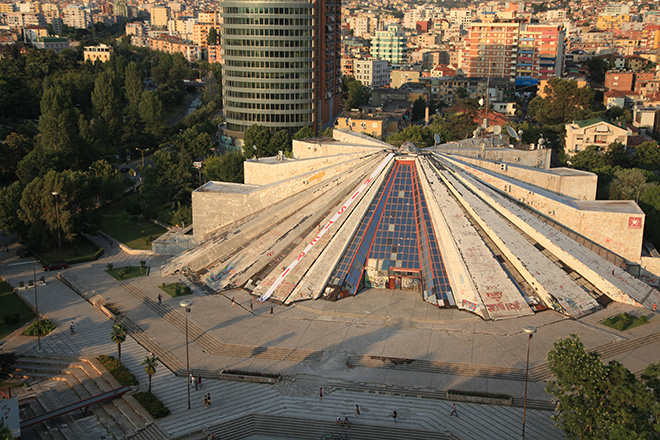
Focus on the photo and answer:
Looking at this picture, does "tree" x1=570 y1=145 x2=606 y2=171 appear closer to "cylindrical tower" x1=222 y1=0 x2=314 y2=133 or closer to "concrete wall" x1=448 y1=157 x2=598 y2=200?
"concrete wall" x1=448 y1=157 x2=598 y2=200

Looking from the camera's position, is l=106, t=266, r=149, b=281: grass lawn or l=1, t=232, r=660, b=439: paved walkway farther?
l=106, t=266, r=149, b=281: grass lawn

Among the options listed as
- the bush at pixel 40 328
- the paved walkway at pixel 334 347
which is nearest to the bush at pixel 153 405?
the paved walkway at pixel 334 347

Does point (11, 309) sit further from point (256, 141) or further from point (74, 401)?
point (256, 141)

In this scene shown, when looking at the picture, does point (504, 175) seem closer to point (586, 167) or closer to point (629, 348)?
point (629, 348)

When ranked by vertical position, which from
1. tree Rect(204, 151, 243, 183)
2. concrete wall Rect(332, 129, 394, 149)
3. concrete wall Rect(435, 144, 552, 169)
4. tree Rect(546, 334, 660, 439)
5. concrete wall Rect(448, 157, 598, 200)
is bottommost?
tree Rect(546, 334, 660, 439)

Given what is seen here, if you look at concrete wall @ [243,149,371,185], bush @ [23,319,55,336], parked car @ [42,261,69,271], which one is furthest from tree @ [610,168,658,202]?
bush @ [23,319,55,336]

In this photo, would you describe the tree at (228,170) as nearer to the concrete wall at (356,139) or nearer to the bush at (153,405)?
the concrete wall at (356,139)
